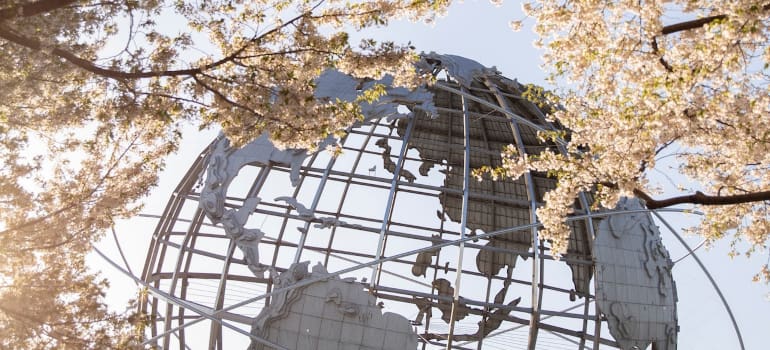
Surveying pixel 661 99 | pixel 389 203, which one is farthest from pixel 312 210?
pixel 661 99

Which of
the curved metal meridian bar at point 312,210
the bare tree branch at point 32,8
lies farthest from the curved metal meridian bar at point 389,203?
the bare tree branch at point 32,8

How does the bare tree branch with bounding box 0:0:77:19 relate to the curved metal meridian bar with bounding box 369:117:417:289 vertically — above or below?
below

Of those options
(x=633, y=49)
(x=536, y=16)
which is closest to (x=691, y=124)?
(x=633, y=49)

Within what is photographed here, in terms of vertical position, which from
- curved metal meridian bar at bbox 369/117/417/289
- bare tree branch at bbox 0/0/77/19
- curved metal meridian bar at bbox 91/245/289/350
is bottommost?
curved metal meridian bar at bbox 91/245/289/350

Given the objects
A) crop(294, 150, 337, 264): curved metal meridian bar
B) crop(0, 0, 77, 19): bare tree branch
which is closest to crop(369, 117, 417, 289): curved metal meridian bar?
crop(294, 150, 337, 264): curved metal meridian bar

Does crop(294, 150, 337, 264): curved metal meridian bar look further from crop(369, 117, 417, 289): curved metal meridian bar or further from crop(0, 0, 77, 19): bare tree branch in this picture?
crop(0, 0, 77, 19): bare tree branch

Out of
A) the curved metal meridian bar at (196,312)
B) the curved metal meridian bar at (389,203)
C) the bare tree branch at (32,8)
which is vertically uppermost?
the curved metal meridian bar at (389,203)

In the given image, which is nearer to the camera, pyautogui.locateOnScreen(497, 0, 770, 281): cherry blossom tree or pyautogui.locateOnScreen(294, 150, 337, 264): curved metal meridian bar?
pyautogui.locateOnScreen(497, 0, 770, 281): cherry blossom tree

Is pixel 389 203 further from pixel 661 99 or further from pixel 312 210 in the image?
pixel 661 99

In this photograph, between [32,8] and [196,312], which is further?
[196,312]

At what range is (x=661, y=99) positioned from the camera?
729 centimetres

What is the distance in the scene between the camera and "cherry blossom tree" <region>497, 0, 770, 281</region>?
22.8ft

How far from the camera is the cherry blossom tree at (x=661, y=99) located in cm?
694

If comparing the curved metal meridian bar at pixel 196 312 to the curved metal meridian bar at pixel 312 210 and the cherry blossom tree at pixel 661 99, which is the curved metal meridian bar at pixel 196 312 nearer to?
the curved metal meridian bar at pixel 312 210
